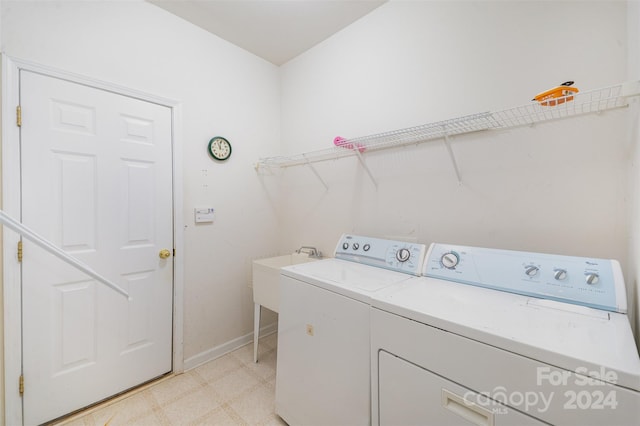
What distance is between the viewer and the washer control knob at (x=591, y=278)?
97 centimetres

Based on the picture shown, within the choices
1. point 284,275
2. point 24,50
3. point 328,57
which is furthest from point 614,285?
point 24,50

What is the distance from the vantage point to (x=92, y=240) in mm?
1655

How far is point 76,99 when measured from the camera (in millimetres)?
1585

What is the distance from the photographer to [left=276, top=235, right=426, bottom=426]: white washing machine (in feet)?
3.77

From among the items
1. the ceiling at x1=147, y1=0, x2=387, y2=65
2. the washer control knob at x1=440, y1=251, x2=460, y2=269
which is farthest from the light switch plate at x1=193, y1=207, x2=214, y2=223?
the washer control knob at x1=440, y1=251, x2=460, y2=269

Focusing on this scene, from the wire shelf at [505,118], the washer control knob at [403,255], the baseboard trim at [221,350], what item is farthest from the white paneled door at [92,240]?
the washer control knob at [403,255]

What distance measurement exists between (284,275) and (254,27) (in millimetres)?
2014

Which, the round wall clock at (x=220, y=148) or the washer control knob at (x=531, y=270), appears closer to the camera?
the washer control knob at (x=531, y=270)

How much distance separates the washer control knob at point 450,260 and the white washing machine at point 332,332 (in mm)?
122

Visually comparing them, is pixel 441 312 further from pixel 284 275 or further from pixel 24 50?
pixel 24 50

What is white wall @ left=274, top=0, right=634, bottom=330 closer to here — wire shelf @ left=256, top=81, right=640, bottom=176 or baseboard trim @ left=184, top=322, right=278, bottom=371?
wire shelf @ left=256, top=81, right=640, bottom=176

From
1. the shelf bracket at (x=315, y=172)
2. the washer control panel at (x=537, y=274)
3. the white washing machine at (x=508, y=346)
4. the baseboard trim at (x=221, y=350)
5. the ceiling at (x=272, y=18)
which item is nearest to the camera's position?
the white washing machine at (x=508, y=346)

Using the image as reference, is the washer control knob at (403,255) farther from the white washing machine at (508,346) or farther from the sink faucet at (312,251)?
the sink faucet at (312,251)

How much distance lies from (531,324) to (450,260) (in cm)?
52
